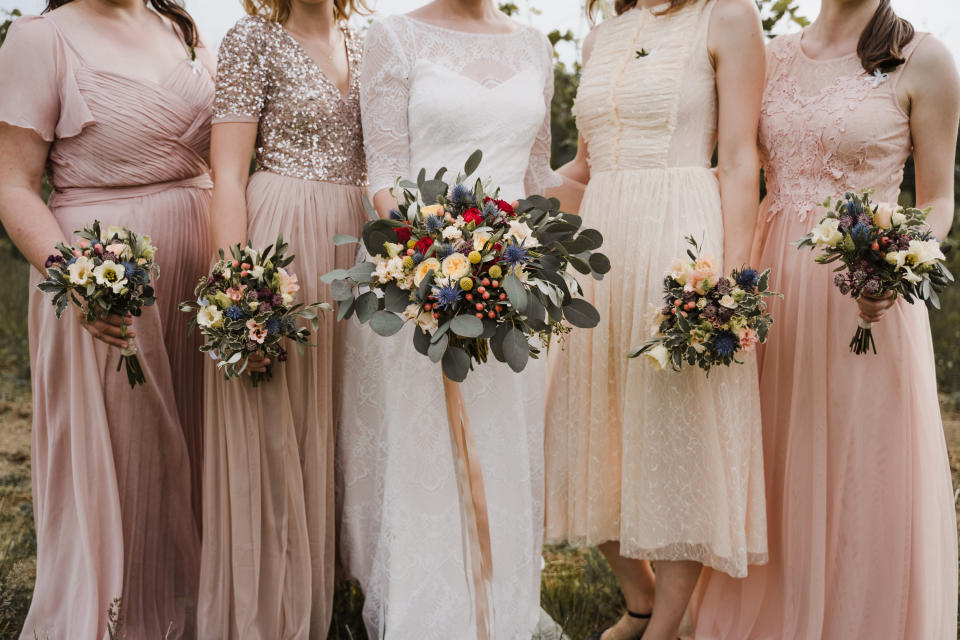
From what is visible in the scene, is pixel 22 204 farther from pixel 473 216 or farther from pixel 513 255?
pixel 513 255

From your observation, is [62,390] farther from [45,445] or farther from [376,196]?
[376,196]

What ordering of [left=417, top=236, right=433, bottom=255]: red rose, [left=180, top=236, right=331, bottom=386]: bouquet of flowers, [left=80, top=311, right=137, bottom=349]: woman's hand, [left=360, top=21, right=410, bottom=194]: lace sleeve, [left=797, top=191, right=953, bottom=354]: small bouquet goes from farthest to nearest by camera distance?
[left=360, top=21, right=410, bottom=194]: lace sleeve → [left=80, top=311, right=137, bottom=349]: woman's hand → [left=180, top=236, right=331, bottom=386]: bouquet of flowers → [left=797, top=191, right=953, bottom=354]: small bouquet → [left=417, top=236, right=433, bottom=255]: red rose

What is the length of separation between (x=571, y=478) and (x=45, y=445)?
6.96 ft

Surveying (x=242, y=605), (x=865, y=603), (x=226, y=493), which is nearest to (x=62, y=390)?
(x=226, y=493)

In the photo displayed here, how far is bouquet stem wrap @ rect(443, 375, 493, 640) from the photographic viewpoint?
2859 millimetres

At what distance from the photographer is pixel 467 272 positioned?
2.30 metres

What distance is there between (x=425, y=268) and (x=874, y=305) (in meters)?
1.61

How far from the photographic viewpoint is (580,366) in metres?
3.38

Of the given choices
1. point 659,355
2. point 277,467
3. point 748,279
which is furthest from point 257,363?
point 748,279

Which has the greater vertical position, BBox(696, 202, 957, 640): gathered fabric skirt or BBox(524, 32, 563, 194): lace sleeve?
BBox(524, 32, 563, 194): lace sleeve

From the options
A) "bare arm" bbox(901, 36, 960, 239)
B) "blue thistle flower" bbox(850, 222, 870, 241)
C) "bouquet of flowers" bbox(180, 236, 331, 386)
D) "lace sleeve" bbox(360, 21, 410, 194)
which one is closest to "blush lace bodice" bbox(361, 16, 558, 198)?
"lace sleeve" bbox(360, 21, 410, 194)

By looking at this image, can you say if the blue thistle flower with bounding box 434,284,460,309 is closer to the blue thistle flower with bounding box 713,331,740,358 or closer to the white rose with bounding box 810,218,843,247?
the blue thistle flower with bounding box 713,331,740,358

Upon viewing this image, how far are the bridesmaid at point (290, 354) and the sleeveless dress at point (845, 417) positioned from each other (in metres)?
1.79

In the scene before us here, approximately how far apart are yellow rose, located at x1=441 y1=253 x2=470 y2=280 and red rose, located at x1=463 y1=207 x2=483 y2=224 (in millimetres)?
155
